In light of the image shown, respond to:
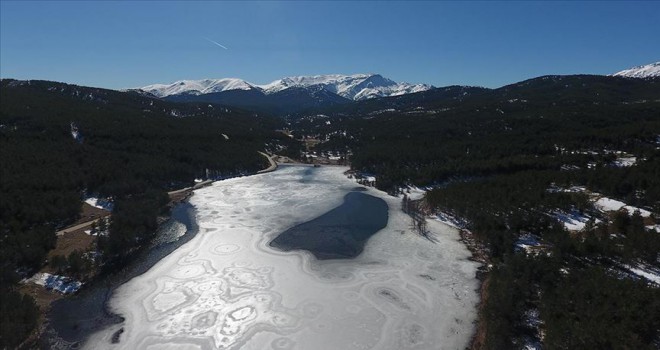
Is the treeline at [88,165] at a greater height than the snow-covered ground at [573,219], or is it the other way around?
the treeline at [88,165]

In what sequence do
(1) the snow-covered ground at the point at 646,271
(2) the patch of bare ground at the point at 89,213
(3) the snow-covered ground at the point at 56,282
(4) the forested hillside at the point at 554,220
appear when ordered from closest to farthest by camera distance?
(4) the forested hillside at the point at 554,220 < (1) the snow-covered ground at the point at 646,271 < (3) the snow-covered ground at the point at 56,282 < (2) the patch of bare ground at the point at 89,213

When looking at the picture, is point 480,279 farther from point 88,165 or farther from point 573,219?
point 88,165

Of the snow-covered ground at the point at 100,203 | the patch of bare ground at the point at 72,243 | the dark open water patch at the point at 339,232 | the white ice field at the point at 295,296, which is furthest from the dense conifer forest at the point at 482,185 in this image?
the dark open water patch at the point at 339,232

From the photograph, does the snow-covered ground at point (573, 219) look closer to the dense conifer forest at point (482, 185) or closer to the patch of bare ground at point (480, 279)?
the dense conifer forest at point (482, 185)

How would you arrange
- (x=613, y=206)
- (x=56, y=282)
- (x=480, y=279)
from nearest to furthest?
1. (x=56, y=282)
2. (x=480, y=279)
3. (x=613, y=206)

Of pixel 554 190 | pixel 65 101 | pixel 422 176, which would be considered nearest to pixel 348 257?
pixel 554 190

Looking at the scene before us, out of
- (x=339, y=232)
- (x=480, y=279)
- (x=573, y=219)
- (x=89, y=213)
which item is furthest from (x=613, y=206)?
(x=89, y=213)
